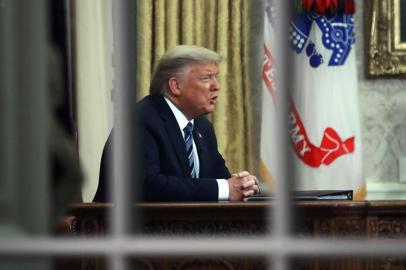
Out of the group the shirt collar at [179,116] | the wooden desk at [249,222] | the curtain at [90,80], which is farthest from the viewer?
the curtain at [90,80]

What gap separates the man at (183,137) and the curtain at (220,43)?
913 millimetres

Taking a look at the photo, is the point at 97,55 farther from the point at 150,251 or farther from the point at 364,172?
the point at 150,251

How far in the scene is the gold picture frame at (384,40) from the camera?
4.80m

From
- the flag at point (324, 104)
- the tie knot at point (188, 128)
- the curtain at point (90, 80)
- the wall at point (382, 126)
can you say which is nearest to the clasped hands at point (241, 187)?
the tie knot at point (188, 128)

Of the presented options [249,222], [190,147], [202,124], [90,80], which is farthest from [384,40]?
[249,222]

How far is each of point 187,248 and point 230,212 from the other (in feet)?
6.90

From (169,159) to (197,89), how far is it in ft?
1.63

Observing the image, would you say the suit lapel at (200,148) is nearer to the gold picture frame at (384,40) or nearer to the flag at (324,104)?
the flag at (324,104)

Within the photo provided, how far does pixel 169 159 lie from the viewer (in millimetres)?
3301

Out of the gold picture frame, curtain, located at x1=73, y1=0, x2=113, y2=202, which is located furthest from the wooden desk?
the gold picture frame

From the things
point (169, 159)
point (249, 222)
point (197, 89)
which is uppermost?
point (197, 89)

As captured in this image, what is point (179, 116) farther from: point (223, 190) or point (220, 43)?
point (220, 43)

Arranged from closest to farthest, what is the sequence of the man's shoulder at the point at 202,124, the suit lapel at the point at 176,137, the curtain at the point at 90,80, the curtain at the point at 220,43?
the suit lapel at the point at 176,137 < the man's shoulder at the point at 202,124 < the curtain at the point at 90,80 < the curtain at the point at 220,43

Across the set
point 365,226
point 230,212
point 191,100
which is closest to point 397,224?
point 365,226
